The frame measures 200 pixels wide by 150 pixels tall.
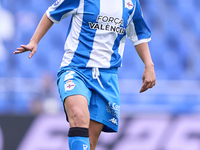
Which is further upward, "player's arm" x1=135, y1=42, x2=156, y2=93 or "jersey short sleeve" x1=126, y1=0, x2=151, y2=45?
"jersey short sleeve" x1=126, y1=0, x2=151, y2=45

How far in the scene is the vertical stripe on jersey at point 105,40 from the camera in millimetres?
3408

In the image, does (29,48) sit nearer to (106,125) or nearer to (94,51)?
(94,51)

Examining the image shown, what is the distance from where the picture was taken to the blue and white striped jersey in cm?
340

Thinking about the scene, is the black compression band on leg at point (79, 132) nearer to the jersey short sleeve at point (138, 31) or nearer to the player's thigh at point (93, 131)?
the player's thigh at point (93, 131)

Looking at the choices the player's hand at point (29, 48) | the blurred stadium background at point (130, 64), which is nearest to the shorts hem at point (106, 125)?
the player's hand at point (29, 48)

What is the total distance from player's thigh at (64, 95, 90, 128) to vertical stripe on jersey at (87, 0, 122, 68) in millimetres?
381

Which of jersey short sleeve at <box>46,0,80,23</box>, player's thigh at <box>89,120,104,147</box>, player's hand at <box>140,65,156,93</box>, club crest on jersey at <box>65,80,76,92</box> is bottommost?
player's thigh at <box>89,120,104,147</box>

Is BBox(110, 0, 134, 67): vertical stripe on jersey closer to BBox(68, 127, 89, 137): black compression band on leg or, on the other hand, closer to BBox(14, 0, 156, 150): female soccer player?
BBox(14, 0, 156, 150): female soccer player

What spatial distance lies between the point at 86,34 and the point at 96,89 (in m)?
0.45

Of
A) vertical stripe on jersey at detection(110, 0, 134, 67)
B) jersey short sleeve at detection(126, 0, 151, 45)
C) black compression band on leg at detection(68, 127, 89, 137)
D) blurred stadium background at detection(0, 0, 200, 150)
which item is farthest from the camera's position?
blurred stadium background at detection(0, 0, 200, 150)

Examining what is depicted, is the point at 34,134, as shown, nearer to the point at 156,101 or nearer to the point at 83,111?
the point at 83,111

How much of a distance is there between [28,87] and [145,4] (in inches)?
135

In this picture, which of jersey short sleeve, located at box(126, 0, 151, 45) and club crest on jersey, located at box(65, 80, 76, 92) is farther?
jersey short sleeve, located at box(126, 0, 151, 45)

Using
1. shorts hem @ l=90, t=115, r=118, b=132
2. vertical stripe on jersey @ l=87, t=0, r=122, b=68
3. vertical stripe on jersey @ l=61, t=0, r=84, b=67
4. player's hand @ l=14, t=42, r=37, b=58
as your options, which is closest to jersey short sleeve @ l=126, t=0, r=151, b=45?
vertical stripe on jersey @ l=87, t=0, r=122, b=68
